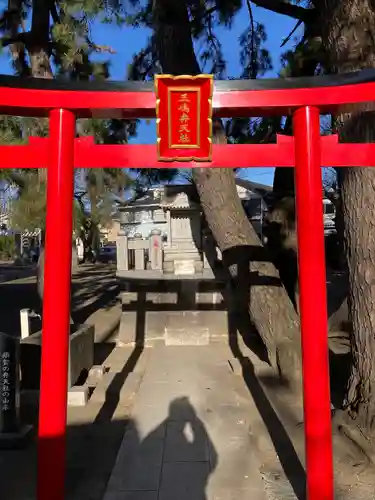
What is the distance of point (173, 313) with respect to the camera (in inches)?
394

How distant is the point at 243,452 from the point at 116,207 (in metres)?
19.6

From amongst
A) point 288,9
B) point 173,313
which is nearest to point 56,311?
point 288,9

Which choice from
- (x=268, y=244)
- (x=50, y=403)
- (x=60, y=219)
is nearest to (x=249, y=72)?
(x=268, y=244)

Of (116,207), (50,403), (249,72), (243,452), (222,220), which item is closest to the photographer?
(50,403)

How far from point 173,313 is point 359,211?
20.1 feet

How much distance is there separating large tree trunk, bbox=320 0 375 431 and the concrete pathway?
3.82 feet

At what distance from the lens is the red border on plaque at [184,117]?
357 cm

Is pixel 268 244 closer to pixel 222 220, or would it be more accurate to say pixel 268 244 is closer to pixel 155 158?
pixel 222 220

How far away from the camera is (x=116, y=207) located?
2341 cm

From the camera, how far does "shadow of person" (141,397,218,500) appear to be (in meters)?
3.82

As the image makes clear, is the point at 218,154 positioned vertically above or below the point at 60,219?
above

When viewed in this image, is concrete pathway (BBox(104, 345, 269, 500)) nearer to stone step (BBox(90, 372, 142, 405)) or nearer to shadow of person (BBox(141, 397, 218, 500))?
shadow of person (BBox(141, 397, 218, 500))

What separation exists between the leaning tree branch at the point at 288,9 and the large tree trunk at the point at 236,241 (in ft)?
4.16

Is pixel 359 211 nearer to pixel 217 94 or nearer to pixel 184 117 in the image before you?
pixel 217 94
